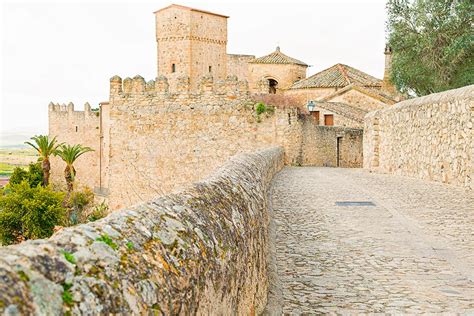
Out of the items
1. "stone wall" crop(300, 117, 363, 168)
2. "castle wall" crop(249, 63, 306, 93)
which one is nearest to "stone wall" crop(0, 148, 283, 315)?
"stone wall" crop(300, 117, 363, 168)

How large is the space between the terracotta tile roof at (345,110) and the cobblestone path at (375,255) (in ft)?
64.3

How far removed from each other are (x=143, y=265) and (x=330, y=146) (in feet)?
77.2

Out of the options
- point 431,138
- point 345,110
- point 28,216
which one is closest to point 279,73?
point 345,110

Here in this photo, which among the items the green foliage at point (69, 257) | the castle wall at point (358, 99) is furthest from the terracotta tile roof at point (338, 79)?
the green foliage at point (69, 257)

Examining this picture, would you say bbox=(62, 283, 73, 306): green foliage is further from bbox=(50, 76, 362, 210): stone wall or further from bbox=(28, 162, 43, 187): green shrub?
bbox=(28, 162, 43, 187): green shrub

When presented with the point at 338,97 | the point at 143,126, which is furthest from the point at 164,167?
the point at 338,97

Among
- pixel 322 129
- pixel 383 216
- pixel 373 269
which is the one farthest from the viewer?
pixel 322 129

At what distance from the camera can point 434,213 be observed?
8.33m

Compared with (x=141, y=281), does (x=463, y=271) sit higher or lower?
lower

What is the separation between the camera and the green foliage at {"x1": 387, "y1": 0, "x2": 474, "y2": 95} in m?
23.5

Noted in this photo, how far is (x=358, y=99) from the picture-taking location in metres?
34.7

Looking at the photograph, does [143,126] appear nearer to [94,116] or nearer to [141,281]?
[141,281]

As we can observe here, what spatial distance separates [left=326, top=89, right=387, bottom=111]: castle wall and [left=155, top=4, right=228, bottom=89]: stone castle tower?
10981 mm

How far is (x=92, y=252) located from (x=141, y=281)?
19cm
